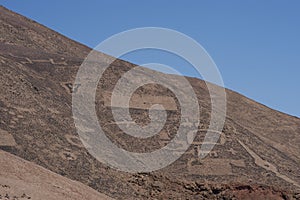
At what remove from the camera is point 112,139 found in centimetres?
3434

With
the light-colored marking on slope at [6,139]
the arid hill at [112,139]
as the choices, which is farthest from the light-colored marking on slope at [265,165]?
the light-colored marking on slope at [6,139]

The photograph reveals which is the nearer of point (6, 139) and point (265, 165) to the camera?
point (6, 139)

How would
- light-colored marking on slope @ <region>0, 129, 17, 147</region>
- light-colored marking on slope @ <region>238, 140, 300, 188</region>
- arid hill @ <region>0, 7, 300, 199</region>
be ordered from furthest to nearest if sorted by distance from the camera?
light-colored marking on slope @ <region>238, 140, 300, 188</region>
light-colored marking on slope @ <region>0, 129, 17, 147</region>
arid hill @ <region>0, 7, 300, 199</region>

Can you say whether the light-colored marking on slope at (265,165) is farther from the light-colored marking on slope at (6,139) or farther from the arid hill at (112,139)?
the light-colored marking on slope at (6,139)

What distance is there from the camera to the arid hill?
20.7 meters

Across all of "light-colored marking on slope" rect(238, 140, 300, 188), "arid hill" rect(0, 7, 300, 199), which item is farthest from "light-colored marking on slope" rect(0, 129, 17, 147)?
"light-colored marking on slope" rect(238, 140, 300, 188)

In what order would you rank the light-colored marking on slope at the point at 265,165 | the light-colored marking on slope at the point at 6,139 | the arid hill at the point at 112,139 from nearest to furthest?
the arid hill at the point at 112,139
the light-colored marking on slope at the point at 6,139
the light-colored marking on slope at the point at 265,165

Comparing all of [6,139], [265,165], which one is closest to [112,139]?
[6,139]

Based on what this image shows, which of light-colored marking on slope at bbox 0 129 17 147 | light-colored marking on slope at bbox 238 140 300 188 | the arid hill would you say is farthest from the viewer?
light-colored marking on slope at bbox 238 140 300 188

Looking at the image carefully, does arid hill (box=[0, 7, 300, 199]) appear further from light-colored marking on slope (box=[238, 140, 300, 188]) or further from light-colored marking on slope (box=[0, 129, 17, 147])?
light-colored marking on slope (box=[238, 140, 300, 188])

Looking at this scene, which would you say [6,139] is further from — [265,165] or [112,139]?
[265,165]

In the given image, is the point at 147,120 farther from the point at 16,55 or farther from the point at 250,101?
the point at 250,101

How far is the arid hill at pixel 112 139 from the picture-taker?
813 inches

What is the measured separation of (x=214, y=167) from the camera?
36781mm
